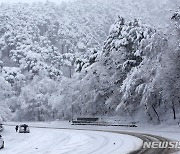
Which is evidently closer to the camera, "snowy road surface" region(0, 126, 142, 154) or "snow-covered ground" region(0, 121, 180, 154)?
"snowy road surface" region(0, 126, 142, 154)

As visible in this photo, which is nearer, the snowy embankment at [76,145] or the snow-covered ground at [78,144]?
the snowy embankment at [76,145]

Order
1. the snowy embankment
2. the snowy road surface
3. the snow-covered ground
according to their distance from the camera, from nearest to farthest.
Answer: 1. the snowy road surface
2. the snowy embankment
3. the snow-covered ground

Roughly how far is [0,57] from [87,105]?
91.4 meters

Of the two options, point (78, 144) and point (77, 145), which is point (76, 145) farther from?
point (78, 144)

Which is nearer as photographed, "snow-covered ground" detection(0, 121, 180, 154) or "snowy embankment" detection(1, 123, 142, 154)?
"snowy embankment" detection(1, 123, 142, 154)

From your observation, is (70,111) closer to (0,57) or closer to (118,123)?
(118,123)

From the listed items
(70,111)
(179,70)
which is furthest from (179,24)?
(70,111)

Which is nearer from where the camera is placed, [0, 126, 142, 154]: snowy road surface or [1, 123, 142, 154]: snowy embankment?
[0, 126, 142, 154]: snowy road surface

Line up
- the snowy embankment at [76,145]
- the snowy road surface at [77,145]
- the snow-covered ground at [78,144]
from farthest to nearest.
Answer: the snow-covered ground at [78,144]
the snowy embankment at [76,145]
the snowy road surface at [77,145]

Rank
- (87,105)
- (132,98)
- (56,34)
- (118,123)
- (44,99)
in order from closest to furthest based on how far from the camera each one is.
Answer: (132,98) < (118,123) < (87,105) < (44,99) < (56,34)

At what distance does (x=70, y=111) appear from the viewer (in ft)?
249

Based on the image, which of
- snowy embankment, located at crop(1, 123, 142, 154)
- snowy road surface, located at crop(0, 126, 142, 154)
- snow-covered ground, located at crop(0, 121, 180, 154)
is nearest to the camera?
snowy road surface, located at crop(0, 126, 142, 154)

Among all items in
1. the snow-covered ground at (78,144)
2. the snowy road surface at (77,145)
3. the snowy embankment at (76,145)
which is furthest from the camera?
the snow-covered ground at (78,144)

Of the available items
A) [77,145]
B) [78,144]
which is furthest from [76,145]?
[78,144]
